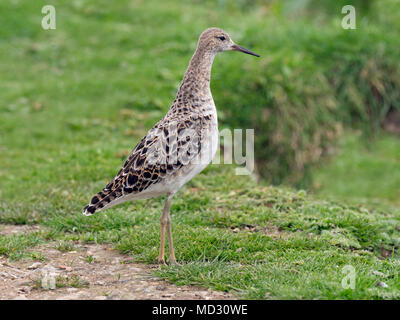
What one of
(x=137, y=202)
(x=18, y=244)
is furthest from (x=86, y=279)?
(x=137, y=202)

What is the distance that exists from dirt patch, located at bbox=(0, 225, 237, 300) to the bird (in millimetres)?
476

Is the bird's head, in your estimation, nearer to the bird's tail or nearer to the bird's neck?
the bird's neck

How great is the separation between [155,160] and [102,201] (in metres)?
0.70

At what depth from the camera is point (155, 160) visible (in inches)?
249

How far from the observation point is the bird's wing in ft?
20.5

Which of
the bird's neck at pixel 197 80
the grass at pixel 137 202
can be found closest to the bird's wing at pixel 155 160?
the bird's neck at pixel 197 80

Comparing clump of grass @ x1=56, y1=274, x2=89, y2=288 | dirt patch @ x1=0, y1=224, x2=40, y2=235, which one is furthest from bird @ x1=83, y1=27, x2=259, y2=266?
dirt patch @ x1=0, y1=224, x2=40, y2=235

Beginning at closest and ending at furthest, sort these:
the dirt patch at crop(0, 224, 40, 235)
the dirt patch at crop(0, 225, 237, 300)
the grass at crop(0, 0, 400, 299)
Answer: the dirt patch at crop(0, 225, 237, 300)
the grass at crop(0, 0, 400, 299)
the dirt patch at crop(0, 224, 40, 235)

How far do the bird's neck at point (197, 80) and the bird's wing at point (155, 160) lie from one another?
373mm

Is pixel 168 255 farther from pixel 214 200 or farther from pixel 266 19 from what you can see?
pixel 266 19

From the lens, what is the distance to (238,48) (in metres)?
7.24

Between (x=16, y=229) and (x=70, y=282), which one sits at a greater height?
(x=16, y=229)

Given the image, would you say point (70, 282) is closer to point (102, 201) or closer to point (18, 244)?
point (102, 201)
